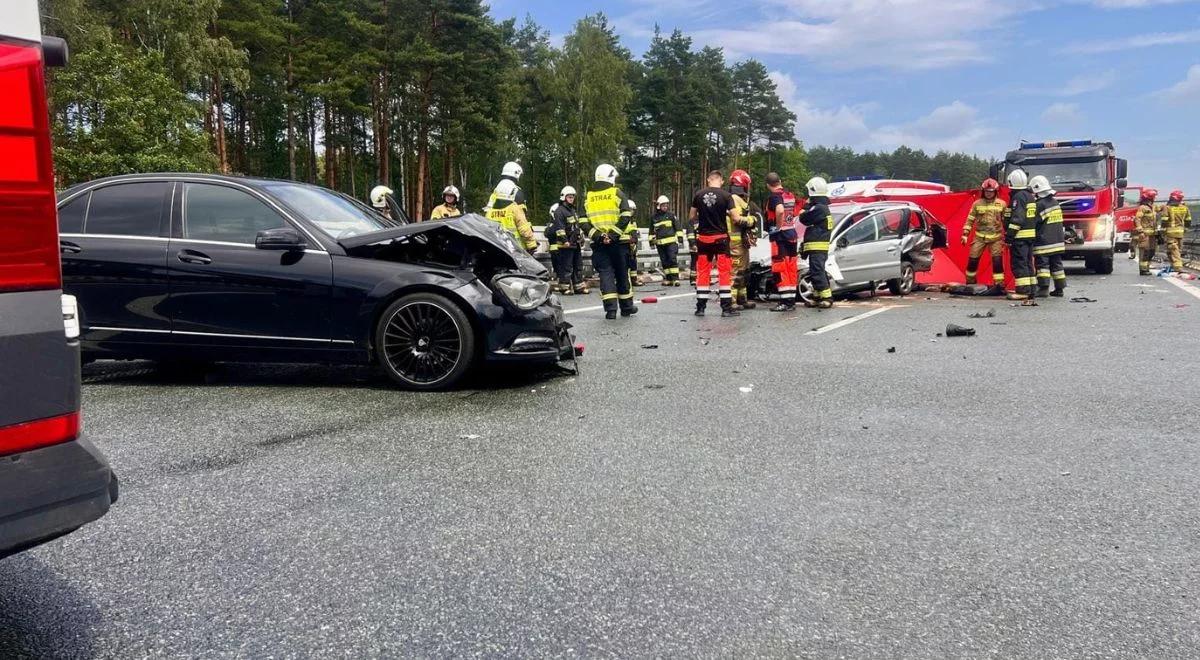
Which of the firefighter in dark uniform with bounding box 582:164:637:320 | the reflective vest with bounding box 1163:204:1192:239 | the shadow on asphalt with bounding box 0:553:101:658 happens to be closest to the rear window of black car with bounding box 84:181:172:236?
the shadow on asphalt with bounding box 0:553:101:658

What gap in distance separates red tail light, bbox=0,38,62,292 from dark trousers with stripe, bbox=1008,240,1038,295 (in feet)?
44.8

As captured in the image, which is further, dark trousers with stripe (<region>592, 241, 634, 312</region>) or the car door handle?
dark trousers with stripe (<region>592, 241, 634, 312</region>)

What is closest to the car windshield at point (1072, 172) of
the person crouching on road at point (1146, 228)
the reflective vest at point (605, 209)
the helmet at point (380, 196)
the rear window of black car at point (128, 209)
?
the person crouching on road at point (1146, 228)

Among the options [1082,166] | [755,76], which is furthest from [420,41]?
[755,76]

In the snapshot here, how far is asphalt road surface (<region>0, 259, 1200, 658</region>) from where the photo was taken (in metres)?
2.45

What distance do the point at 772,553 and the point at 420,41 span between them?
3952 centimetres

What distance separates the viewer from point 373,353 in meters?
5.87

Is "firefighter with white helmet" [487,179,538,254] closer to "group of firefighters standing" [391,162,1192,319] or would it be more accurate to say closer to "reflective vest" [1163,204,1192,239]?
"group of firefighters standing" [391,162,1192,319]

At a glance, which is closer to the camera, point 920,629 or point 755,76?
point 920,629

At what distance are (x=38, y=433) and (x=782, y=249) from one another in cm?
1094

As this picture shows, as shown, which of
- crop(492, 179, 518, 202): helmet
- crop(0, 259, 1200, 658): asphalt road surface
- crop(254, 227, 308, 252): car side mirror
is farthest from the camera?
crop(492, 179, 518, 202): helmet

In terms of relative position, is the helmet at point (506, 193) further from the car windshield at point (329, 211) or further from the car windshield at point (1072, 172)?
the car windshield at point (1072, 172)

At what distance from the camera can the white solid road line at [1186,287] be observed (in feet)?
45.2

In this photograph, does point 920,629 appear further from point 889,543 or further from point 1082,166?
point 1082,166
